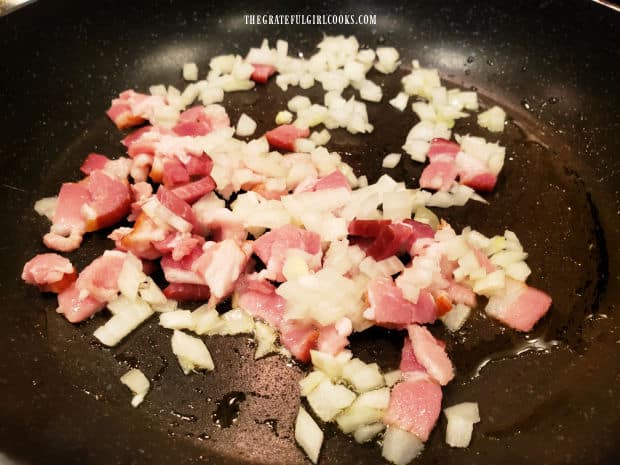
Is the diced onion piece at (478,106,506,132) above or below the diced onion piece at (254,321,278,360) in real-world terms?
above

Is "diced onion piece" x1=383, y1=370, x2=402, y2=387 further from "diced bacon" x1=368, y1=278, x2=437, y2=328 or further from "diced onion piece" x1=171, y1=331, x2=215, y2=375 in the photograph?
"diced onion piece" x1=171, y1=331, x2=215, y2=375

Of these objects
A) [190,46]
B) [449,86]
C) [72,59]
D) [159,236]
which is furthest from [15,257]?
[449,86]

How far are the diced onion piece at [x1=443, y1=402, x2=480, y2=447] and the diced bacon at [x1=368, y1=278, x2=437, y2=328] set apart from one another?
25 centimetres

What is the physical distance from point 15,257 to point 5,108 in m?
0.64

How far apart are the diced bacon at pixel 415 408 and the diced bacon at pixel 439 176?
30.7 inches

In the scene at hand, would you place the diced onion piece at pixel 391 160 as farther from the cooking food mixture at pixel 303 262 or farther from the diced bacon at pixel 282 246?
the diced bacon at pixel 282 246

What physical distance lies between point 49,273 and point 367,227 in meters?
0.98

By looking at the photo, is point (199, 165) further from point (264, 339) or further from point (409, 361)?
point (409, 361)

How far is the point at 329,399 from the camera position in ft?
4.62

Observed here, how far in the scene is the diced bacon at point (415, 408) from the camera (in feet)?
4.49

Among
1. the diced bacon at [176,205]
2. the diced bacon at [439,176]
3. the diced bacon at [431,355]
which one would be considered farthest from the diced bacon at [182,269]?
the diced bacon at [439,176]

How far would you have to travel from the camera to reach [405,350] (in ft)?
4.91

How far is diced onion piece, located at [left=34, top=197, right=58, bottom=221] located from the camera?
72.3 inches

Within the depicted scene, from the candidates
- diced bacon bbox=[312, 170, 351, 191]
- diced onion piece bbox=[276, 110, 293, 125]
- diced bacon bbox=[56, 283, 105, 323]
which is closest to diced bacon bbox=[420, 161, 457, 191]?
diced bacon bbox=[312, 170, 351, 191]
